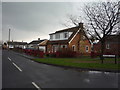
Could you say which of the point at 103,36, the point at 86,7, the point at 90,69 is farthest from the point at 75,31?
the point at 90,69

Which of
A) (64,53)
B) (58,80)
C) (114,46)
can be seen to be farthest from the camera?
(114,46)

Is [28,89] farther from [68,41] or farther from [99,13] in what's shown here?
[68,41]

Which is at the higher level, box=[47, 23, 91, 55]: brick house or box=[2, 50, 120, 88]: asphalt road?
box=[47, 23, 91, 55]: brick house

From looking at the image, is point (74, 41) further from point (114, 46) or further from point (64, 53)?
point (114, 46)

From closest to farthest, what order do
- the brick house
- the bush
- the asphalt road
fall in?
the asphalt road, the bush, the brick house

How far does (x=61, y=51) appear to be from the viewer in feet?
99.3

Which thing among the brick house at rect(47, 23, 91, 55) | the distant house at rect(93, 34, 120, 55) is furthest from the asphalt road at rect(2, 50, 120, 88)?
the brick house at rect(47, 23, 91, 55)

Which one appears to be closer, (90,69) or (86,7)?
(90,69)

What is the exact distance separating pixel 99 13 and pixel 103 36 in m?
3.84

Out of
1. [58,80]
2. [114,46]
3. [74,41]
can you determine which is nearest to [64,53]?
[74,41]

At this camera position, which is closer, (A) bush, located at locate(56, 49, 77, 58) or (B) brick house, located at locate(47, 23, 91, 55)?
(A) bush, located at locate(56, 49, 77, 58)

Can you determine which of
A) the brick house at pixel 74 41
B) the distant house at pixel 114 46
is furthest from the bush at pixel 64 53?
the distant house at pixel 114 46

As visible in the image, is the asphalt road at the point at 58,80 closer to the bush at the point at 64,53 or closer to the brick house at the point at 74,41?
the bush at the point at 64,53

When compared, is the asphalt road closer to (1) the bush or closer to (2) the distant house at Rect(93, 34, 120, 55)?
(2) the distant house at Rect(93, 34, 120, 55)
